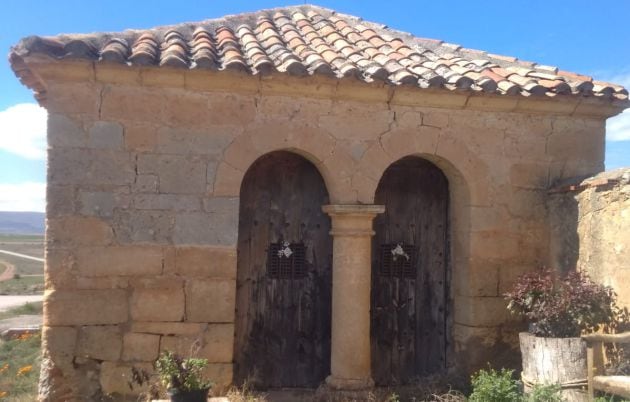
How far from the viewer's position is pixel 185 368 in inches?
170

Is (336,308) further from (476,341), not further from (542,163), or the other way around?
(542,163)

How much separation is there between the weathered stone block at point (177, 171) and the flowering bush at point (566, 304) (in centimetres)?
309

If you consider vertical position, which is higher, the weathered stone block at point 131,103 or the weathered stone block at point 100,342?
the weathered stone block at point 131,103

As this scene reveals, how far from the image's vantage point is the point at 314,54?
19.5 ft

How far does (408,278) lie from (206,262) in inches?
89.3

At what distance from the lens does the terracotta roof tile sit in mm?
5363

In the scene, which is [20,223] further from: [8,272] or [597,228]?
[597,228]

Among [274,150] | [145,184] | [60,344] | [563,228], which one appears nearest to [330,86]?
[274,150]

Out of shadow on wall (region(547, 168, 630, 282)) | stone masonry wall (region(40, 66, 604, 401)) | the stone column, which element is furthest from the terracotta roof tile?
the stone column

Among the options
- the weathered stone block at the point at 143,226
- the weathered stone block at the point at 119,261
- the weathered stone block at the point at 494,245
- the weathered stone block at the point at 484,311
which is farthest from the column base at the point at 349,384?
the weathered stone block at the point at 143,226

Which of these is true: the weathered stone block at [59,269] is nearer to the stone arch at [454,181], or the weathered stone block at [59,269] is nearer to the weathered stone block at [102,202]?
the weathered stone block at [102,202]

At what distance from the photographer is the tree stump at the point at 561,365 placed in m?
4.90

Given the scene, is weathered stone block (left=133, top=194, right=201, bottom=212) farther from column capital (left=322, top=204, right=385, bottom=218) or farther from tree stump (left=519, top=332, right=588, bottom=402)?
tree stump (left=519, top=332, right=588, bottom=402)

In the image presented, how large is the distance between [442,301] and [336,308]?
1.38 meters
